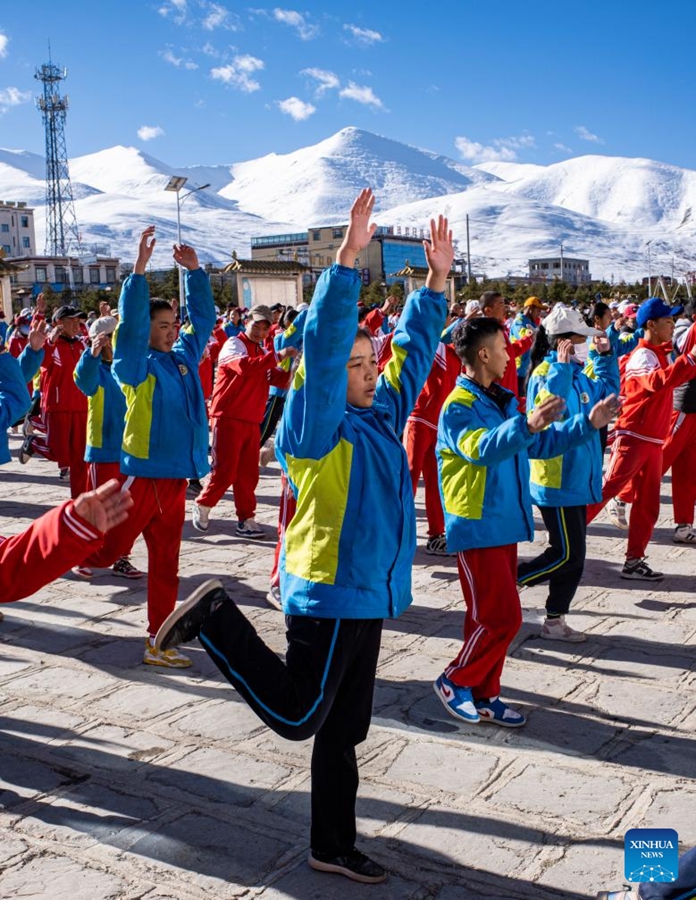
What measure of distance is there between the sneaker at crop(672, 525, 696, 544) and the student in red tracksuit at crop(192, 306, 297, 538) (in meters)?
3.42

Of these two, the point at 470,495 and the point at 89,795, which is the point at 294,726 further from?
the point at 470,495

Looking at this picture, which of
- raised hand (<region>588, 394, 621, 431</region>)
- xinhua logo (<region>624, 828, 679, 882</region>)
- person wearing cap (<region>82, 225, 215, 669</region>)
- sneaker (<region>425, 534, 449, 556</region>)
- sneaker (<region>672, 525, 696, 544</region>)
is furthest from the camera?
sneaker (<region>672, 525, 696, 544</region>)

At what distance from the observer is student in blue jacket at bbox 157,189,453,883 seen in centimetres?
307

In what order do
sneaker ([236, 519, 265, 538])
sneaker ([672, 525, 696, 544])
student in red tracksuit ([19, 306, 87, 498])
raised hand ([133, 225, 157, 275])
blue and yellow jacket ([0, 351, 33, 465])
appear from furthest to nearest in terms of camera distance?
1. student in red tracksuit ([19, 306, 87, 498])
2. sneaker ([236, 519, 265, 538])
3. sneaker ([672, 525, 696, 544])
4. raised hand ([133, 225, 157, 275])
5. blue and yellow jacket ([0, 351, 33, 465])

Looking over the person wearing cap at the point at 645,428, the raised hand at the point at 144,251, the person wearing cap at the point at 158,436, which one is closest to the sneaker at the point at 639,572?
the person wearing cap at the point at 645,428

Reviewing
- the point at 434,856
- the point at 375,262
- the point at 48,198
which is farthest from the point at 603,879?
the point at 48,198

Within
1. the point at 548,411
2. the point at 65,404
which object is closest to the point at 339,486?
the point at 548,411

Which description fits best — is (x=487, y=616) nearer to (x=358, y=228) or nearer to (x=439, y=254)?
(x=439, y=254)

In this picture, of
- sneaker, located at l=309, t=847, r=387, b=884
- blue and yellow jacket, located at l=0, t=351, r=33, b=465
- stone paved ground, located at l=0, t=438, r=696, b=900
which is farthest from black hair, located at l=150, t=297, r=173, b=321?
sneaker, located at l=309, t=847, r=387, b=884

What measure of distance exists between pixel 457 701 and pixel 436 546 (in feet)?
11.2

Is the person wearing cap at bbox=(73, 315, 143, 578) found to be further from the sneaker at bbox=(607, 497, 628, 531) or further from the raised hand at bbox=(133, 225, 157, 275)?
the sneaker at bbox=(607, 497, 628, 531)

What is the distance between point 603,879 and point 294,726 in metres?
1.10

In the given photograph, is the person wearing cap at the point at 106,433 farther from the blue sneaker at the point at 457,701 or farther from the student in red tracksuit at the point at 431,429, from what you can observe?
the blue sneaker at the point at 457,701

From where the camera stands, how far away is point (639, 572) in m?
7.05
